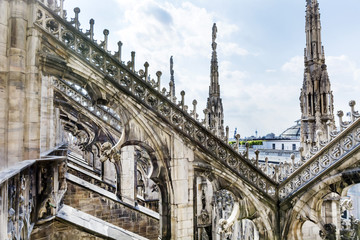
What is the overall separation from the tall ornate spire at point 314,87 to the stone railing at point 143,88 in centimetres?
618

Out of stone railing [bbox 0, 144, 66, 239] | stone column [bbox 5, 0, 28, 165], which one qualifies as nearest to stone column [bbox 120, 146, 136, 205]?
stone railing [bbox 0, 144, 66, 239]

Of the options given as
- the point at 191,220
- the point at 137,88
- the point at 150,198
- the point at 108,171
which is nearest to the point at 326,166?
the point at 191,220

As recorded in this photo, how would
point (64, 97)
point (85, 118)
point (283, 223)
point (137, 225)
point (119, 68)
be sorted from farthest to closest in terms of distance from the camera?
point (85, 118) → point (64, 97) → point (137, 225) → point (283, 223) → point (119, 68)

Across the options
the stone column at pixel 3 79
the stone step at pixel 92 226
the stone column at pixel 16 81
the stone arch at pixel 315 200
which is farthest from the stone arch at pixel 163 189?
the stone arch at pixel 315 200

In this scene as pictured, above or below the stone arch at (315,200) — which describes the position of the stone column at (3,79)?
above

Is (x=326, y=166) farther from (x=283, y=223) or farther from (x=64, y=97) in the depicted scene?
(x=64, y=97)

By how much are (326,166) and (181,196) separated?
12.0 ft

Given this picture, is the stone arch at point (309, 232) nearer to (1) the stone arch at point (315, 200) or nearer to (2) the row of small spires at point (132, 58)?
(1) the stone arch at point (315, 200)

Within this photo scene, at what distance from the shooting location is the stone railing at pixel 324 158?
5922 millimetres

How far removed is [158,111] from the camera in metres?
5.99

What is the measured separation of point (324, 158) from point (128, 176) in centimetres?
753

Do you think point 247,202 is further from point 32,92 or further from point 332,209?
point 32,92

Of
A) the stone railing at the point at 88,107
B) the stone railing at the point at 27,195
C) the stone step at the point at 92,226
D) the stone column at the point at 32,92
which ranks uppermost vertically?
the stone railing at the point at 88,107

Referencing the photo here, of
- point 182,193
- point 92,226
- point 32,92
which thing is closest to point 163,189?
point 182,193
